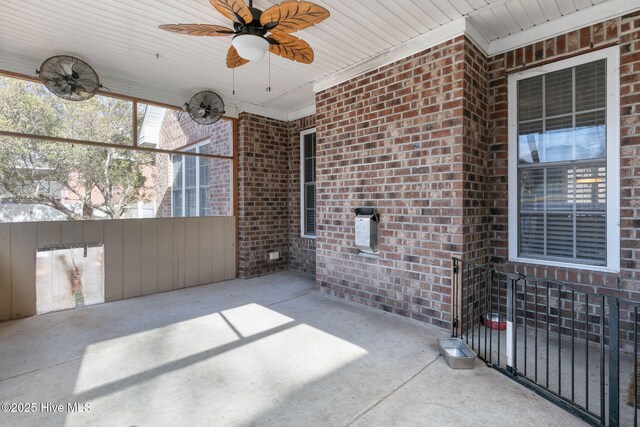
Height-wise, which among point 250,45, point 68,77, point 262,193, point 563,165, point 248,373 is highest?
point 68,77

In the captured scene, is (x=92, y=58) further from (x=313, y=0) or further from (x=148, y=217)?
(x=313, y=0)

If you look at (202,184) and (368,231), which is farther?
(202,184)

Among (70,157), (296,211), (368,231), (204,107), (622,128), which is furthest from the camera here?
(296,211)

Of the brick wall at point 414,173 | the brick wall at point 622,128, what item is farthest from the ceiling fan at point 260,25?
the brick wall at point 622,128

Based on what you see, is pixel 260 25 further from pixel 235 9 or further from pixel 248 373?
pixel 248 373

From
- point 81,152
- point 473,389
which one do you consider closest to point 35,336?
point 81,152

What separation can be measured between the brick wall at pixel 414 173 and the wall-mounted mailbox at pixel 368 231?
3.5 inches

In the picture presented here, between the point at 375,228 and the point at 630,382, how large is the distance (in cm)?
250

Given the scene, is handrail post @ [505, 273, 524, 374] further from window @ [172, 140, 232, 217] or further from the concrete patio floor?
window @ [172, 140, 232, 217]

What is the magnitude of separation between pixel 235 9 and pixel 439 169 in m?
2.39

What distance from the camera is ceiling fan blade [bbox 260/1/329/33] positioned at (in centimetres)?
220

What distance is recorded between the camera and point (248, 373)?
2.44 meters

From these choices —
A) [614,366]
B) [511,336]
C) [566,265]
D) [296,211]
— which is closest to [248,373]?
[511,336]

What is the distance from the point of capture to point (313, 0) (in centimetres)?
282
